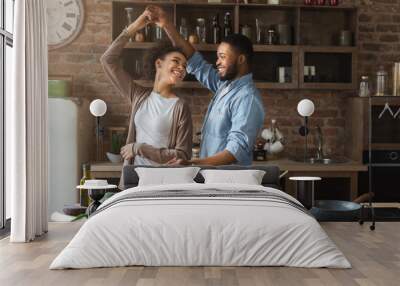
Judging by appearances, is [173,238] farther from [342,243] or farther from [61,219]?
[61,219]

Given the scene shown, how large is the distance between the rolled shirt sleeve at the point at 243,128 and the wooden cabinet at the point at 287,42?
295mm

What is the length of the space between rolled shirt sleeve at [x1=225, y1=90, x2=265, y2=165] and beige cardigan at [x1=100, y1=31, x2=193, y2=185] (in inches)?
21.1

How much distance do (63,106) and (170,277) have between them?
134 inches

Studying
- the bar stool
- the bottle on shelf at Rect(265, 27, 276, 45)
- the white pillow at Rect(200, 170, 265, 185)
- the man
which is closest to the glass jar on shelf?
the man

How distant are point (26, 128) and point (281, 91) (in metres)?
3.39

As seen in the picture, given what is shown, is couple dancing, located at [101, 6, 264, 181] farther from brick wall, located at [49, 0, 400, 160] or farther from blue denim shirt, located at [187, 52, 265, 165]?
brick wall, located at [49, 0, 400, 160]

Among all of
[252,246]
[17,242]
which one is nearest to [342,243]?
[252,246]

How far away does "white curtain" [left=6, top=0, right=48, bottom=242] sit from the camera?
19.2ft

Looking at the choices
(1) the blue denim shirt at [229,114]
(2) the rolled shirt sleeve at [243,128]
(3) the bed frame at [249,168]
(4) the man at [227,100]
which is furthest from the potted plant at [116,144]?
(2) the rolled shirt sleeve at [243,128]

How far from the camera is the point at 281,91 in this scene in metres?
8.00

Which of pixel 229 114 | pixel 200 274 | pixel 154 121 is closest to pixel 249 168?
pixel 229 114

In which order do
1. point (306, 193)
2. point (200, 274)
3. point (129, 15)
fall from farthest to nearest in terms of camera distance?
point (129, 15)
point (306, 193)
point (200, 274)

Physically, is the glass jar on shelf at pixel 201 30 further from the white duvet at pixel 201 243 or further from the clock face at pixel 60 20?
the white duvet at pixel 201 243

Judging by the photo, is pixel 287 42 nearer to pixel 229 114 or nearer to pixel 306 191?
pixel 229 114
